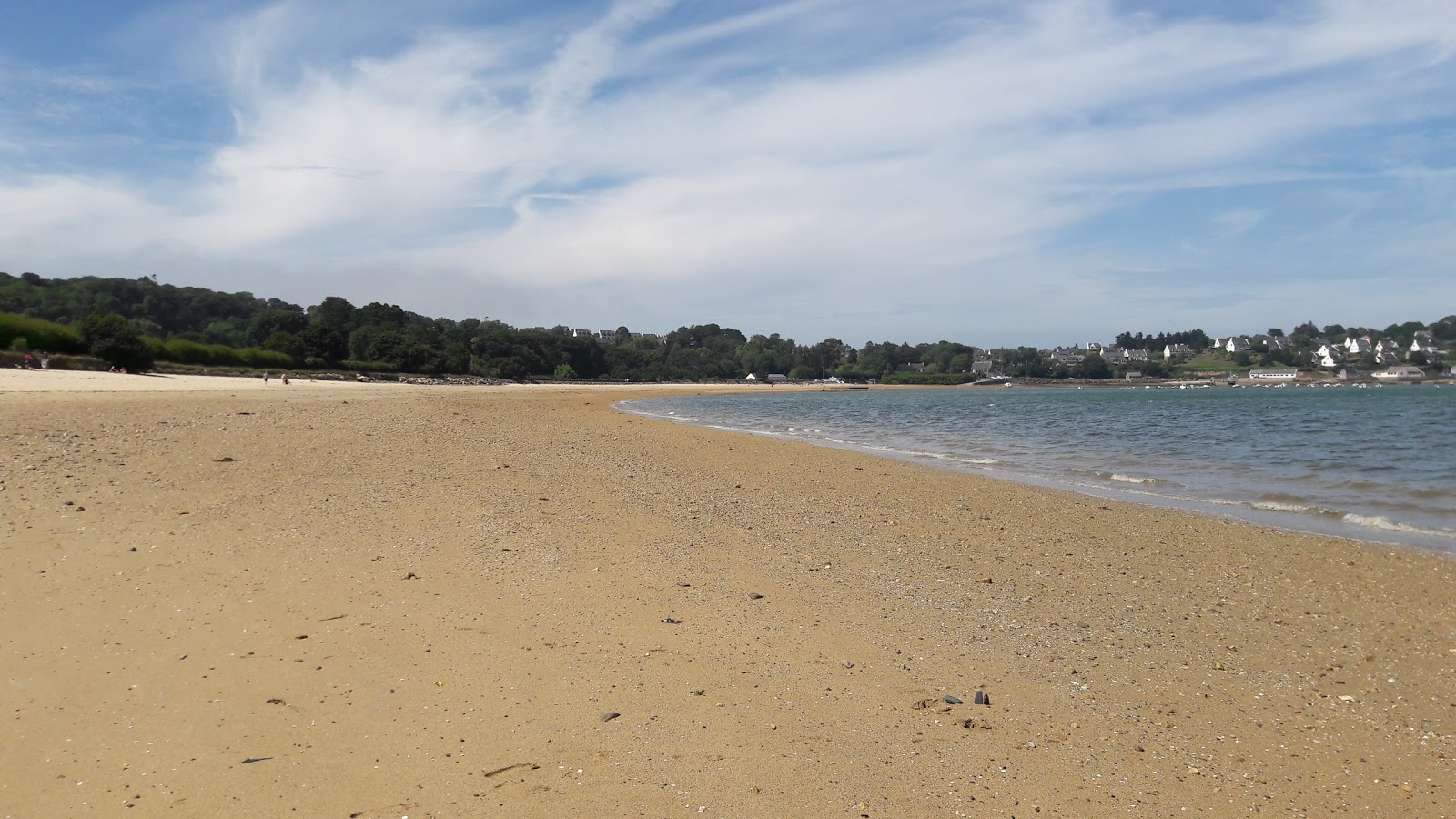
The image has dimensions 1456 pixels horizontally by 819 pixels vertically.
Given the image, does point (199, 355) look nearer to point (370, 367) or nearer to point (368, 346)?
point (370, 367)

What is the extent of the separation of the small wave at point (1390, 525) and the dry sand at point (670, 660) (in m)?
1.58

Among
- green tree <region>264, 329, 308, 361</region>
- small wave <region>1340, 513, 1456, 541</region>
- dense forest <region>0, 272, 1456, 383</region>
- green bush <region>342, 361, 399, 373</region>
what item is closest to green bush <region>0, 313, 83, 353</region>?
dense forest <region>0, 272, 1456, 383</region>

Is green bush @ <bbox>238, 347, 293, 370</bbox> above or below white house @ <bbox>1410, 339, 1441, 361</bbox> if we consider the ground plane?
below

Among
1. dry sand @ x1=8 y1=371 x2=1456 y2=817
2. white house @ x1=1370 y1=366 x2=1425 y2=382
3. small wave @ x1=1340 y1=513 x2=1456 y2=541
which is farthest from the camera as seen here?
white house @ x1=1370 y1=366 x2=1425 y2=382

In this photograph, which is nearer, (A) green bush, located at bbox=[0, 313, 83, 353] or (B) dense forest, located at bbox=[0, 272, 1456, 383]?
(A) green bush, located at bbox=[0, 313, 83, 353]

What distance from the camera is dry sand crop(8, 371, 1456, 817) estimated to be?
3334mm

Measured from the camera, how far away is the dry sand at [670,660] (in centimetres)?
333

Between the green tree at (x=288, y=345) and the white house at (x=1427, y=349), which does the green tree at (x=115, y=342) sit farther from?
the white house at (x=1427, y=349)

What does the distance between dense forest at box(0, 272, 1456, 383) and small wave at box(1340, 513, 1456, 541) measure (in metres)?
43.4

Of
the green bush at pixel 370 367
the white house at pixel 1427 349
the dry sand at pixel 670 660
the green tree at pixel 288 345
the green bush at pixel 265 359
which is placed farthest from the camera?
the white house at pixel 1427 349

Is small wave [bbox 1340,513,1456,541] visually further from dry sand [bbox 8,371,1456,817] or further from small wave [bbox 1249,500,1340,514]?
dry sand [bbox 8,371,1456,817]

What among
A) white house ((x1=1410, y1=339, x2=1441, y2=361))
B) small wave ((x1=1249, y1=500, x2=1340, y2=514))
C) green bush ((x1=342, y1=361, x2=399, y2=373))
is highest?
white house ((x1=1410, y1=339, x2=1441, y2=361))

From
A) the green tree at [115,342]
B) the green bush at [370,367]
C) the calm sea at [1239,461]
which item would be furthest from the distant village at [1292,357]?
the green tree at [115,342]

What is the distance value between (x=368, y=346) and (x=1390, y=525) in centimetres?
8314
